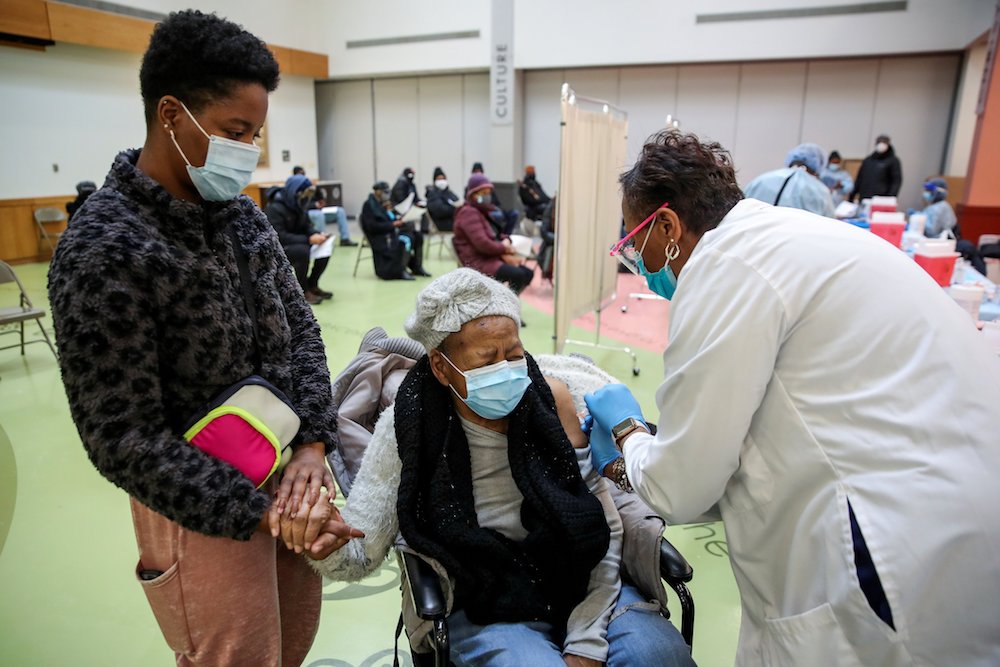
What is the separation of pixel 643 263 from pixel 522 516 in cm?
67

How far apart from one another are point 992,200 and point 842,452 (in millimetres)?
8658

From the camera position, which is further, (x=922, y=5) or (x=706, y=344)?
(x=922, y=5)

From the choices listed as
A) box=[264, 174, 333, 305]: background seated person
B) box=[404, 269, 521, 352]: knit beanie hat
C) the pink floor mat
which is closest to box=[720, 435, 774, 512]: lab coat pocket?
box=[404, 269, 521, 352]: knit beanie hat

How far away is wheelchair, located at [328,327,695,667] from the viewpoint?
4.55 ft

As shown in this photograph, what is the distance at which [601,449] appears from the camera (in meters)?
1.54

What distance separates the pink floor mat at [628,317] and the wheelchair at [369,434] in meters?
3.14

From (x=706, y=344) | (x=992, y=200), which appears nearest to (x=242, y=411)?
(x=706, y=344)

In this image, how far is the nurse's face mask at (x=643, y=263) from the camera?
128 cm

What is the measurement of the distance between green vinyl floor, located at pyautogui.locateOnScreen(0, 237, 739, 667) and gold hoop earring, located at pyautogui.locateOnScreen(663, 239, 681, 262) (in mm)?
1402

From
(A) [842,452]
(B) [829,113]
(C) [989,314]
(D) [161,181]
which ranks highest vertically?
(B) [829,113]

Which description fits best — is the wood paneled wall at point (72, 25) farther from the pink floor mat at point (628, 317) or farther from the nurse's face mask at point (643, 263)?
the nurse's face mask at point (643, 263)

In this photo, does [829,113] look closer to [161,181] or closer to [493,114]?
[493,114]

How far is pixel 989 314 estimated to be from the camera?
2.90m

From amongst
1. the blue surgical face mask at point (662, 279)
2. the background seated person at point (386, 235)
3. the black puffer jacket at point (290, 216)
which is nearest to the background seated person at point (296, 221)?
the black puffer jacket at point (290, 216)
